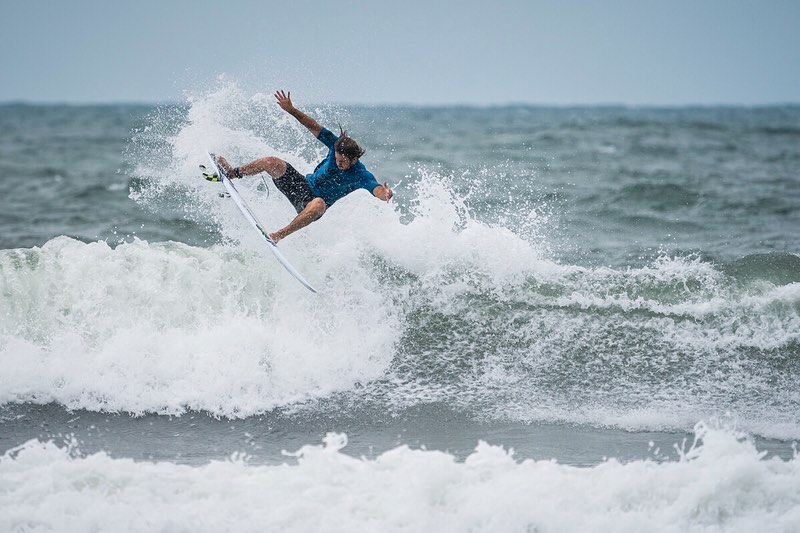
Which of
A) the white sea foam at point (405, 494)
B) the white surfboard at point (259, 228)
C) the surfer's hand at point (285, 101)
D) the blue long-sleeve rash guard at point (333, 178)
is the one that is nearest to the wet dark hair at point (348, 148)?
the blue long-sleeve rash guard at point (333, 178)

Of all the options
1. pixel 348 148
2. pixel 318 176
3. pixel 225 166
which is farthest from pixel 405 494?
pixel 225 166

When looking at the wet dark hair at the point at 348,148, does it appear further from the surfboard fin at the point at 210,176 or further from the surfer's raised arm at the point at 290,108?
the surfboard fin at the point at 210,176

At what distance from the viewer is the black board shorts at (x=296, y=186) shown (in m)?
8.77

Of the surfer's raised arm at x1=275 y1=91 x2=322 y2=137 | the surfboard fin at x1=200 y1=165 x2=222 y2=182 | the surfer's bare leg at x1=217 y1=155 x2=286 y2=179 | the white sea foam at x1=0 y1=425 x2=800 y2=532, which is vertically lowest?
the white sea foam at x1=0 y1=425 x2=800 y2=532

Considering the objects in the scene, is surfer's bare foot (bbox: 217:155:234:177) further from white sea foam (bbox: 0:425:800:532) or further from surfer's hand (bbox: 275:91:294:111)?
white sea foam (bbox: 0:425:800:532)

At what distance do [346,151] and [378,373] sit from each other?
2.29 metres

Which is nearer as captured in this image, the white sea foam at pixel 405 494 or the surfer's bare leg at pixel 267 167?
the white sea foam at pixel 405 494

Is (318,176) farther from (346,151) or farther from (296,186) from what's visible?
(346,151)

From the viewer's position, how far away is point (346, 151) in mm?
8227

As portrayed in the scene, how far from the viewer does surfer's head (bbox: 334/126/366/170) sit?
8219 millimetres

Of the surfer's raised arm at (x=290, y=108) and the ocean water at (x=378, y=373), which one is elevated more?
the surfer's raised arm at (x=290, y=108)

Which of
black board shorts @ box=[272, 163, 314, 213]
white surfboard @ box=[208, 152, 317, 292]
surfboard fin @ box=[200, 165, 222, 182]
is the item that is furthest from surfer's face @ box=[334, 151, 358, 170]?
surfboard fin @ box=[200, 165, 222, 182]

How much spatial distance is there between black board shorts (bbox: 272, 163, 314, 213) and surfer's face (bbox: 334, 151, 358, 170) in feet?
1.85

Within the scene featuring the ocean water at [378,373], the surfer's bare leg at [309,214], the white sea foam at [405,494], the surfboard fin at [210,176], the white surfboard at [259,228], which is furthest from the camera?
the surfboard fin at [210,176]
